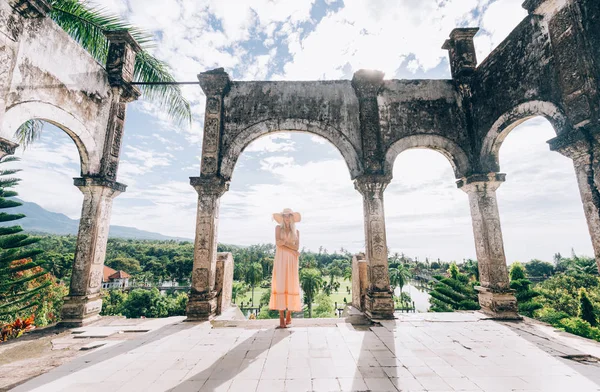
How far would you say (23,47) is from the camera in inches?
164

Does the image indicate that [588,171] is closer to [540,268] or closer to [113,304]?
[113,304]

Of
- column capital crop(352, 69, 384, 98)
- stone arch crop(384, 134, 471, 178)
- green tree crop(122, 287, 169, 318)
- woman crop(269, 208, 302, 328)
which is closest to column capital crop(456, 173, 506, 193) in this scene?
stone arch crop(384, 134, 471, 178)

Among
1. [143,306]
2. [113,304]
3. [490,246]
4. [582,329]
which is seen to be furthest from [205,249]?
[113,304]

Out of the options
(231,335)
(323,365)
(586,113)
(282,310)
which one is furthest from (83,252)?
(586,113)

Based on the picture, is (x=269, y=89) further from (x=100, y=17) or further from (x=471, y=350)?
(x=471, y=350)

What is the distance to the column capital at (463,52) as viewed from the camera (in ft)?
21.7

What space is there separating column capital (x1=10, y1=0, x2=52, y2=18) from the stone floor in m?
5.22

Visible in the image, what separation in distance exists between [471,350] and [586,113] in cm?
390

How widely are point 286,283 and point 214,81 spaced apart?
201 inches

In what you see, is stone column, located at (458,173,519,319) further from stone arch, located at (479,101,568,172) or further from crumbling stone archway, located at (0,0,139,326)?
crumbling stone archway, located at (0,0,139,326)

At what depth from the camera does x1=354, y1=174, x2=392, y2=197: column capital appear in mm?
5922

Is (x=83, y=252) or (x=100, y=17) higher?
(x=100, y=17)

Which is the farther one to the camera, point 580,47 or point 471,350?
point 580,47

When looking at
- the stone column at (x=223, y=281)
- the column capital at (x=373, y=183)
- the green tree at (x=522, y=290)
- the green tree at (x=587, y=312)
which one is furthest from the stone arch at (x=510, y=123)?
the green tree at (x=587, y=312)
